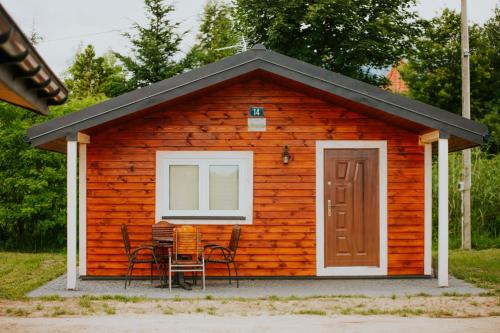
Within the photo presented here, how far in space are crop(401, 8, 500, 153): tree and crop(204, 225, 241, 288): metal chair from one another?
64.4 ft

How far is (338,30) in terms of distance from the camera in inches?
1176

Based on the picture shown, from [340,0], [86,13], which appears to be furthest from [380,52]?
[86,13]

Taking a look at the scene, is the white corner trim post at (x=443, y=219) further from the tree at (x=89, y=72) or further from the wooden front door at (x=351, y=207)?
the tree at (x=89, y=72)

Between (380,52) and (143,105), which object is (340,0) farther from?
(143,105)

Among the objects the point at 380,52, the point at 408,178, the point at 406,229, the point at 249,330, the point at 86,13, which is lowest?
the point at 249,330

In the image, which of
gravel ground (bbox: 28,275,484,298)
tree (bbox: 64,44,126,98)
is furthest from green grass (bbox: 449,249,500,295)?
tree (bbox: 64,44,126,98)

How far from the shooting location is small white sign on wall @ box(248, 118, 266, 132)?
12.2m

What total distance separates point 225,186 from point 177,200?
72 centimetres

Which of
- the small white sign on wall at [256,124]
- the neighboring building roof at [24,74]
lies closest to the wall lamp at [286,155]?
the small white sign on wall at [256,124]

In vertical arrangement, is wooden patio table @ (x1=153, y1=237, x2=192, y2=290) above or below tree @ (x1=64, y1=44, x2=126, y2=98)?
below

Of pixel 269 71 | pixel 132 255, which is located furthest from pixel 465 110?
pixel 132 255

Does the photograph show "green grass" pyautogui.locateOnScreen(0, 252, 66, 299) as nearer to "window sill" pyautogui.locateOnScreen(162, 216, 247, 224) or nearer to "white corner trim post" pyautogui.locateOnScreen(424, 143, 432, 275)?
"window sill" pyautogui.locateOnScreen(162, 216, 247, 224)

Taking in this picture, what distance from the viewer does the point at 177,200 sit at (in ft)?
39.9

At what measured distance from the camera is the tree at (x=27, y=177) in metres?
17.0
